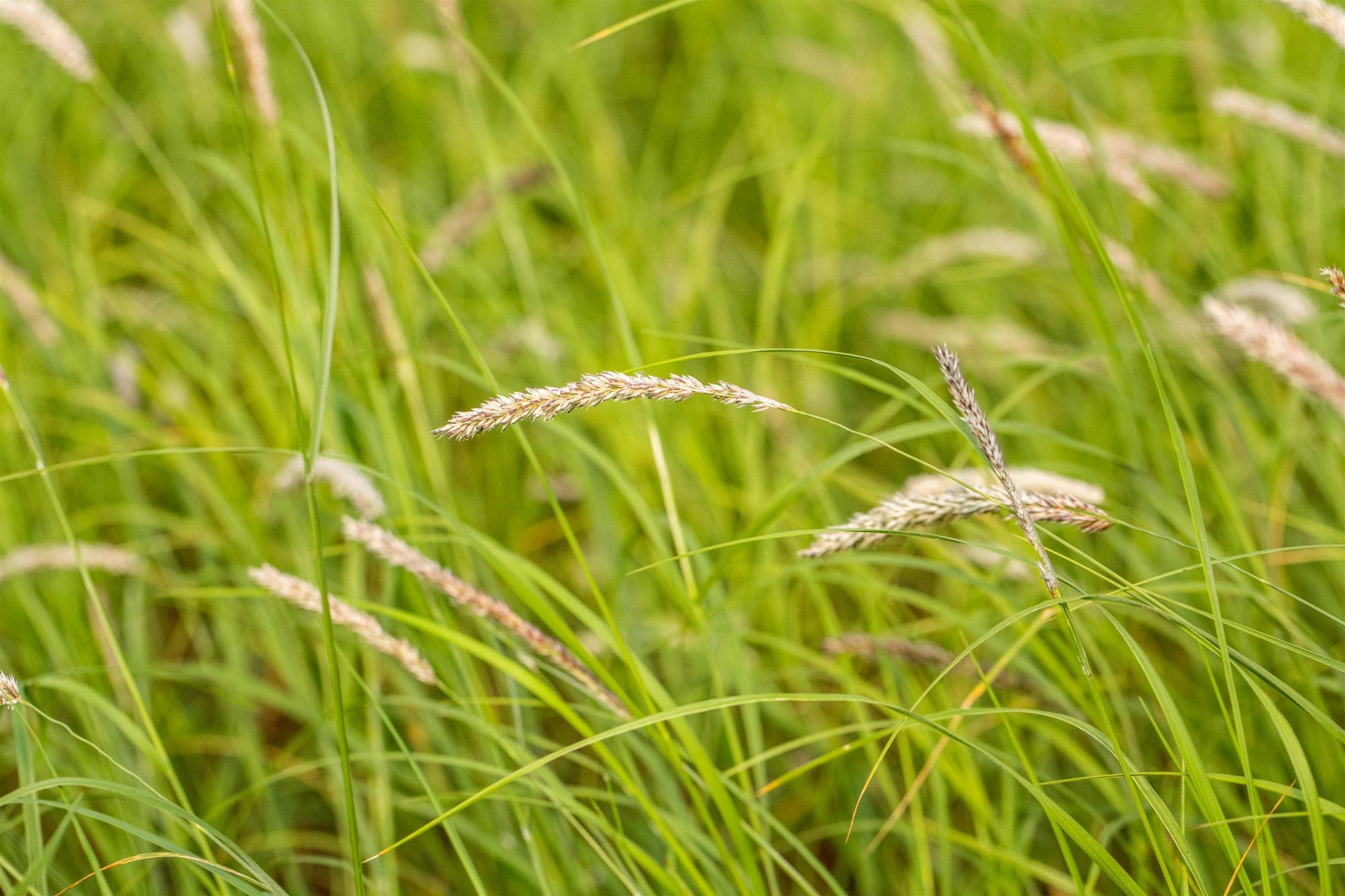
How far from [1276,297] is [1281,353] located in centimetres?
79

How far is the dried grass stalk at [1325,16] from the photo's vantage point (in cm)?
117

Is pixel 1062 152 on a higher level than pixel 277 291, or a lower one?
lower

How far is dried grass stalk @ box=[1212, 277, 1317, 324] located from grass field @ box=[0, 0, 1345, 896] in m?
0.02

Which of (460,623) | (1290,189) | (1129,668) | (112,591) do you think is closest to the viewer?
(1129,668)

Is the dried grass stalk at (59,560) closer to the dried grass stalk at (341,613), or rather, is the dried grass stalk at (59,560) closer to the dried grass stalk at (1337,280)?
the dried grass stalk at (341,613)

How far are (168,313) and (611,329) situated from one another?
1.30 m

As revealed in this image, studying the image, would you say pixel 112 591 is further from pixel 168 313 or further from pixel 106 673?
pixel 168 313

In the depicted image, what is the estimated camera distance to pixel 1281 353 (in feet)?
3.87

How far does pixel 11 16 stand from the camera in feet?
5.86

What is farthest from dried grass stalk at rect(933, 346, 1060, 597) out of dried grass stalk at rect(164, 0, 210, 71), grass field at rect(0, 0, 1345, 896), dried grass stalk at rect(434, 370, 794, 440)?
dried grass stalk at rect(164, 0, 210, 71)

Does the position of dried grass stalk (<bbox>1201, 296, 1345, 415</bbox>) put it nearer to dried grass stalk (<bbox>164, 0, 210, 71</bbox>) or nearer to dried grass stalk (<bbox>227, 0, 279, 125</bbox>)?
dried grass stalk (<bbox>227, 0, 279, 125</bbox>)

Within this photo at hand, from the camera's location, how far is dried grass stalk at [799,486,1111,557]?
1.03 meters

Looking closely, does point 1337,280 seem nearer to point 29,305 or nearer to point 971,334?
point 971,334

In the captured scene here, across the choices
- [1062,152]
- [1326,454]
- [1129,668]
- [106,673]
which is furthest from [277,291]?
[1326,454]
